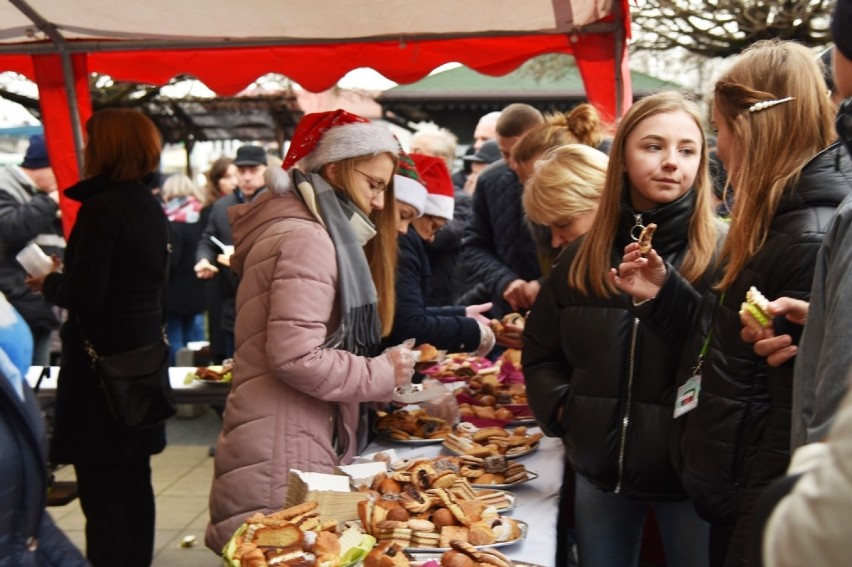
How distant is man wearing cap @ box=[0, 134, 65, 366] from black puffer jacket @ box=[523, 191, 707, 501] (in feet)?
13.3

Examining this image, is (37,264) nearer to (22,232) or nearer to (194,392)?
(194,392)

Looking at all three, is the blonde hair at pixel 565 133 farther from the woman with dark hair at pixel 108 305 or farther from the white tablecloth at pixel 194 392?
the white tablecloth at pixel 194 392

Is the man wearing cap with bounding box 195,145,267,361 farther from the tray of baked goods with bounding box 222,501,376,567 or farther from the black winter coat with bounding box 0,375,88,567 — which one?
the black winter coat with bounding box 0,375,88,567

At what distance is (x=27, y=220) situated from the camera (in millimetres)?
5844

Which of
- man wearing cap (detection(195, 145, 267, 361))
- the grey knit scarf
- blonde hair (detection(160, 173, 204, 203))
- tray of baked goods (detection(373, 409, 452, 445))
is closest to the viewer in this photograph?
the grey knit scarf

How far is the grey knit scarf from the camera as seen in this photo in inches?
106

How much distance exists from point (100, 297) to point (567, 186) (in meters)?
1.74

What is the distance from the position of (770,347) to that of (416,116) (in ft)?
55.3

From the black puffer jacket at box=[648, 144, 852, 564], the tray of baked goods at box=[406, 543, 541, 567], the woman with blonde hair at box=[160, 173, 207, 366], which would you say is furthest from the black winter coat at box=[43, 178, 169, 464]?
the woman with blonde hair at box=[160, 173, 207, 366]

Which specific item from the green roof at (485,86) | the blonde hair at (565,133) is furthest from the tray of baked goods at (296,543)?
the green roof at (485,86)

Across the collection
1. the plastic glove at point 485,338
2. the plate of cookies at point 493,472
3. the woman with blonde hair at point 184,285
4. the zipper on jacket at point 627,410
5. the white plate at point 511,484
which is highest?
the zipper on jacket at point 627,410

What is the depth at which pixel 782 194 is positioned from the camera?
2.02 metres

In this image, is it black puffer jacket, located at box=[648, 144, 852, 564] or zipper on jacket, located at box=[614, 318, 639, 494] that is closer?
black puffer jacket, located at box=[648, 144, 852, 564]

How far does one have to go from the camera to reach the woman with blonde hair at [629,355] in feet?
8.38
